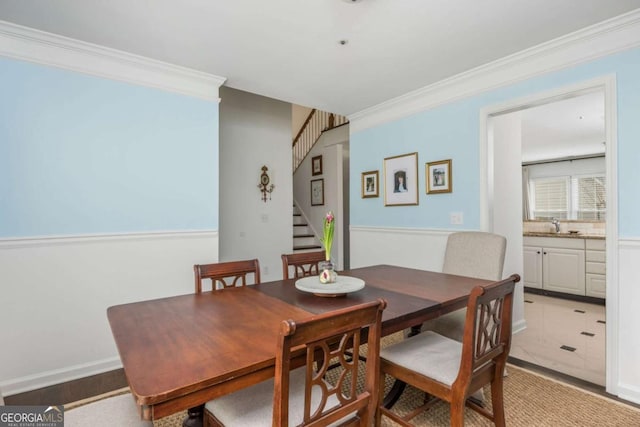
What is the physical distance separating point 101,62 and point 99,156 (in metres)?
0.72

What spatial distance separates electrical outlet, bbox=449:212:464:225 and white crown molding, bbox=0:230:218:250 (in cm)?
223

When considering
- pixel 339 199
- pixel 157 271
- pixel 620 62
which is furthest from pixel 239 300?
pixel 339 199

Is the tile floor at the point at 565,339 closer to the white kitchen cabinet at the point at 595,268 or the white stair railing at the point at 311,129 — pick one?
the white kitchen cabinet at the point at 595,268

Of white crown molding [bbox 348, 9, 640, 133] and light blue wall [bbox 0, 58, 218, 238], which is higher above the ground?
white crown molding [bbox 348, 9, 640, 133]

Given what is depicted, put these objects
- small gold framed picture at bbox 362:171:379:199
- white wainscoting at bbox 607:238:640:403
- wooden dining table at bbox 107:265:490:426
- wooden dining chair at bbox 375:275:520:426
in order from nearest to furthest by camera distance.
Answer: wooden dining table at bbox 107:265:490:426 → wooden dining chair at bbox 375:275:520:426 → white wainscoting at bbox 607:238:640:403 → small gold framed picture at bbox 362:171:379:199

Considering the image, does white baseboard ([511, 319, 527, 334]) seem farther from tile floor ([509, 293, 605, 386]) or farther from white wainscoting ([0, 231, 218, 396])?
white wainscoting ([0, 231, 218, 396])

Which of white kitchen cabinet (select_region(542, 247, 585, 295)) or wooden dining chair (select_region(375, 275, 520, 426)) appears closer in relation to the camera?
wooden dining chair (select_region(375, 275, 520, 426))

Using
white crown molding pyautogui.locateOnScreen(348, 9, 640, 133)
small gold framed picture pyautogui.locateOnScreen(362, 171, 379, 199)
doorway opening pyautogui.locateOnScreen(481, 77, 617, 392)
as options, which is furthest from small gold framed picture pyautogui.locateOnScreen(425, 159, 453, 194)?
small gold framed picture pyautogui.locateOnScreen(362, 171, 379, 199)

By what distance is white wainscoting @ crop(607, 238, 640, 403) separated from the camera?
2.04 meters

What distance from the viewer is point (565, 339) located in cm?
301

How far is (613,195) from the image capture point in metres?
2.13

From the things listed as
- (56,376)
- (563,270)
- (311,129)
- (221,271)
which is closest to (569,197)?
(563,270)

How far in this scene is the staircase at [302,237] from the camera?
560 centimetres

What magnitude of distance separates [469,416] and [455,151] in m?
2.15
